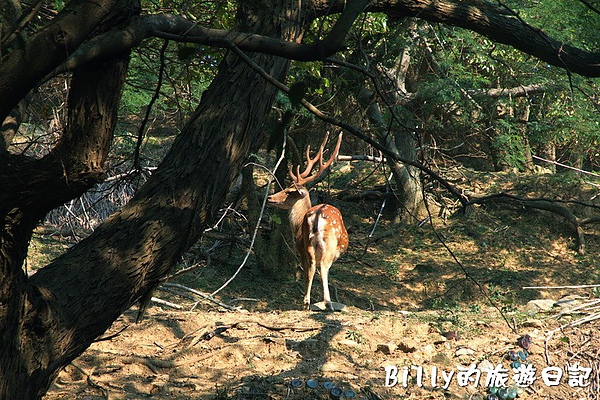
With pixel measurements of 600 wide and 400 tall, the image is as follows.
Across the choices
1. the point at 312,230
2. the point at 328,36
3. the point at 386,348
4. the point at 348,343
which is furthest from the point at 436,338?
the point at 328,36

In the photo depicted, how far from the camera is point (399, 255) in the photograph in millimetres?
12945

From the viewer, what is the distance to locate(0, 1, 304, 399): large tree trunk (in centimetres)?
320

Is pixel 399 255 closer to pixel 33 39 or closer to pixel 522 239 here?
pixel 522 239

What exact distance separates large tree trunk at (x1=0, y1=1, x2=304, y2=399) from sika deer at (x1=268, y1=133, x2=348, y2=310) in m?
5.15

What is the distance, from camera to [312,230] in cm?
941

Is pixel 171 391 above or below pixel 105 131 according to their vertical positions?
below

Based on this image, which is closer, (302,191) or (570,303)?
(570,303)

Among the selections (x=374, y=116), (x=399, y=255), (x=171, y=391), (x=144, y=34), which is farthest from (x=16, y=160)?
(x=399, y=255)

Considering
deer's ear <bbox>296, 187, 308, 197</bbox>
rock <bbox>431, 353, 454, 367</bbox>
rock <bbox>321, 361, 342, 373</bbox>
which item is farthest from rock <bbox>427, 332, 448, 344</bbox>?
deer's ear <bbox>296, 187, 308, 197</bbox>

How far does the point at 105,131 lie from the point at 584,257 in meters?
11.0

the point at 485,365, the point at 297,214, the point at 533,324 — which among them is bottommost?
the point at 485,365

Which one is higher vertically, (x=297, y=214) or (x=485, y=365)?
(x=297, y=214)

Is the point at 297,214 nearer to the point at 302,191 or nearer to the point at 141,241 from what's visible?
the point at 302,191

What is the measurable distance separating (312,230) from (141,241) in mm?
5998
